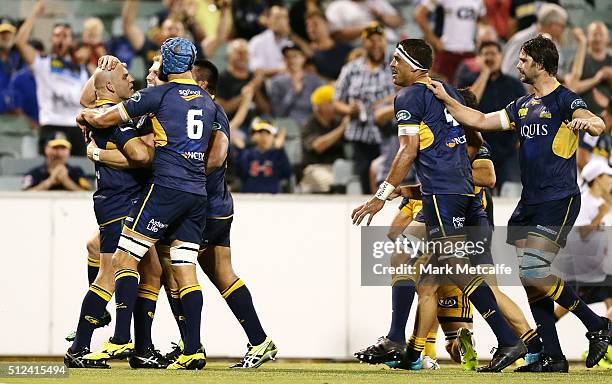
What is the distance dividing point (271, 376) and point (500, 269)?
4217mm

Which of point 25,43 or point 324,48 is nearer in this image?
point 25,43

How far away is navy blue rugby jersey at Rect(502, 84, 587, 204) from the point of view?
8430 mm

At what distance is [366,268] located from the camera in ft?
36.9

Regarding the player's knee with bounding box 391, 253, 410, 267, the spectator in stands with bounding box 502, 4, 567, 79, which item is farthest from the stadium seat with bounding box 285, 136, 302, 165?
the player's knee with bounding box 391, 253, 410, 267

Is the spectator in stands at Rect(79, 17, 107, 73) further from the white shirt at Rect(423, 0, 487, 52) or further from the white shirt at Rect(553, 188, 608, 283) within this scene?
the white shirt at Rect(553, 188, 608, 283)

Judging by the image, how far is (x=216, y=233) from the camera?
8.76 meters

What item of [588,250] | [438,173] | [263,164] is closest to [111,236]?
[438,173]

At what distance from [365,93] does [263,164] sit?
1584 millimetres

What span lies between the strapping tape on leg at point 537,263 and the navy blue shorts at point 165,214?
2.32 meters

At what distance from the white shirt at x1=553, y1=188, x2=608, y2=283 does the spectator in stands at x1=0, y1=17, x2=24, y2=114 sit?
22.0 feet

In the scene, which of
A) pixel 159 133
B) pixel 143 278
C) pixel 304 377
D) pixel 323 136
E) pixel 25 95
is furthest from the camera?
pixel 25 95

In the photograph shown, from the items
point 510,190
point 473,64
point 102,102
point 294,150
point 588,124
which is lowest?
point 588,124

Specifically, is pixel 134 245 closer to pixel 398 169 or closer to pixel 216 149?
pixel 216 149

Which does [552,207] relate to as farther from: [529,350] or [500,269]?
[500,269]
